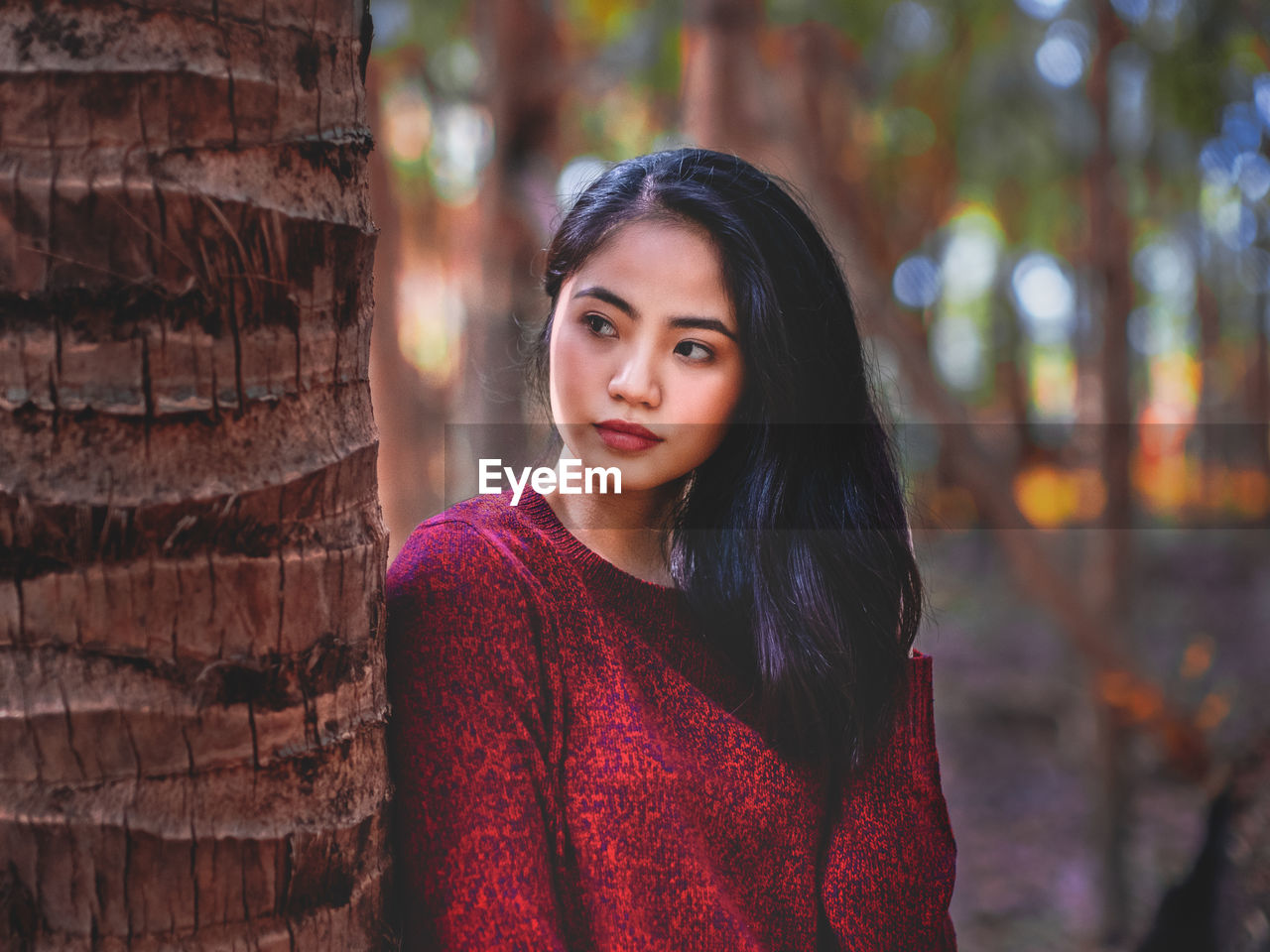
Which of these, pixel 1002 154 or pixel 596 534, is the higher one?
pixel 1002 154

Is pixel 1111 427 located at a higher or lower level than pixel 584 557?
higher

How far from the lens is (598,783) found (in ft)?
4.40

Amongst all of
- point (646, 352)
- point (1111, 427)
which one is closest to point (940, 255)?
point (1111, 427)

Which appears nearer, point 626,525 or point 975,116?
point 626,525

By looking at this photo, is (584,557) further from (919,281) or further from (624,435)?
(919,281)

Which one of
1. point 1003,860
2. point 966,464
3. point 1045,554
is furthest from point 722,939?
point 1003,860

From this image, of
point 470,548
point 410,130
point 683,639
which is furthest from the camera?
point 410,130

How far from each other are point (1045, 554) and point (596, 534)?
2.99 metres

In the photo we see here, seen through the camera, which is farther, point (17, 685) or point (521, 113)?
point (521, 113)

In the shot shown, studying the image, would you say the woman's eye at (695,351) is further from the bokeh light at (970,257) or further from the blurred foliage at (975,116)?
the bokeh light at (970,257)

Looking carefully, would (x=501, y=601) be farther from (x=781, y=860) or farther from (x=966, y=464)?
(x=966, y=464)

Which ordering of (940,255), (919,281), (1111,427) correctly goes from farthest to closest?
1. (940,255)
2. (919,281)
3. (1111,427)

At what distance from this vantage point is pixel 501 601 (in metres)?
1.35

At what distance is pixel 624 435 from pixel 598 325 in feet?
0.51
